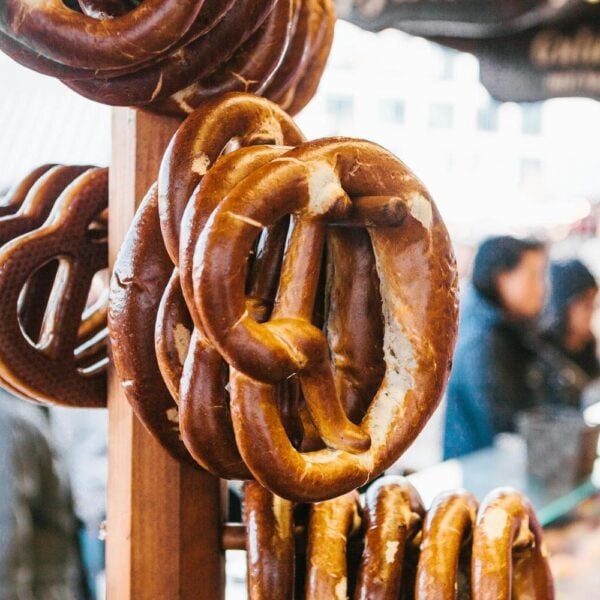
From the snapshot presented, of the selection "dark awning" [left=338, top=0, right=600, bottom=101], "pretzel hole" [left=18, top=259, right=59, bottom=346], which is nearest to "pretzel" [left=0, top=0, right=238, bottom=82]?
"pretzel hole" [left=18, top=259, right=59, bottom=346]

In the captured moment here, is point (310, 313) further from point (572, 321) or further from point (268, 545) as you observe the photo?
point (572, 321)

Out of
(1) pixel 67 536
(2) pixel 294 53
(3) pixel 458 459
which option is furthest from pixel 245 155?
(3) pixel 458 459

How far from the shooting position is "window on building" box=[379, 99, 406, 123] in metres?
5.42

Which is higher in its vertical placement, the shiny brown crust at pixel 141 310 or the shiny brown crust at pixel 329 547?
the shiny brown crust at pixel 141 310

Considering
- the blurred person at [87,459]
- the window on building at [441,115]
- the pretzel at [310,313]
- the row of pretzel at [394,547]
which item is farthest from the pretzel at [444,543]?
the window on building at [441,115]

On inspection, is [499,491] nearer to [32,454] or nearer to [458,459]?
[32,454]

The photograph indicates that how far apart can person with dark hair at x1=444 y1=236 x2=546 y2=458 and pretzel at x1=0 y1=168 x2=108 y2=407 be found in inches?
80.2

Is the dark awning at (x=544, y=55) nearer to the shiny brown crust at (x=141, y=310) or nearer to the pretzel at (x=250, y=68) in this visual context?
the pretzel at (x=250, y=68)

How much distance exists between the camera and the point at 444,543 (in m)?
0.58

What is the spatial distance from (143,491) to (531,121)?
7.62m

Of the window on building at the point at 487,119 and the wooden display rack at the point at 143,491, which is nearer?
the wooden display rack at the point at 143,491

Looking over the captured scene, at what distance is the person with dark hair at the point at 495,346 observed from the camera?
101 inches

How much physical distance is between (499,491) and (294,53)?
417mm

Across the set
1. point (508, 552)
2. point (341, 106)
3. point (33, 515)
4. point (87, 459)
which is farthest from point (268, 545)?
point (341, 106)
